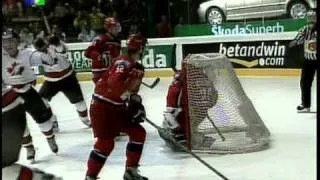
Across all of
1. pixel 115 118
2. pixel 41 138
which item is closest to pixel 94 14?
pixel 41 138

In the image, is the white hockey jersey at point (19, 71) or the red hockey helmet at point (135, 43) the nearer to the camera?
the red hockey helmet at point (135, 43)

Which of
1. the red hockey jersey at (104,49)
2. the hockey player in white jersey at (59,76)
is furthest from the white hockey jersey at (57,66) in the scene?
the red hockey jersey at (104,49)

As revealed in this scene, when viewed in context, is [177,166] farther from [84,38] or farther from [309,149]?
[84,38]

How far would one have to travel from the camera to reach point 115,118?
439 centimetres

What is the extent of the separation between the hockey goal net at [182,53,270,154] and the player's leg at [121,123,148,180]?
115 centimetres

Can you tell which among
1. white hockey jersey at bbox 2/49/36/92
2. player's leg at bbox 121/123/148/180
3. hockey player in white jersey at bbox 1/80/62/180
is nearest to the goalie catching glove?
player's leg at bbox 121/123/148/180

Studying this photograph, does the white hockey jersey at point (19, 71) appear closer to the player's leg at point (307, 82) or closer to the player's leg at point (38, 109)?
the player's leg at point (38, 109)

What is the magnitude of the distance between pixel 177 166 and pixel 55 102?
4.80 m

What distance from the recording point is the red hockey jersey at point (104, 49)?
629 centimetres

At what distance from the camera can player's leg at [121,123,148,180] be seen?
4.52 metres

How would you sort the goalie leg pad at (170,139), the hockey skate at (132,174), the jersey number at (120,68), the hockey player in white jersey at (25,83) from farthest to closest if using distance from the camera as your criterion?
the goalie leg pad at (170,139) → the hockey player in white jersey at (25,83) → the hockey skate at (132,174) → the jersey number at (120,68)

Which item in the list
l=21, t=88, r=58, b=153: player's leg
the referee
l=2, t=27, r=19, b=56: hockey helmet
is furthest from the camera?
the referee

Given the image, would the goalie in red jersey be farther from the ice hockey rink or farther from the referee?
the referee

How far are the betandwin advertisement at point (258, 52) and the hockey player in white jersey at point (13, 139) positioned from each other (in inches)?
320
